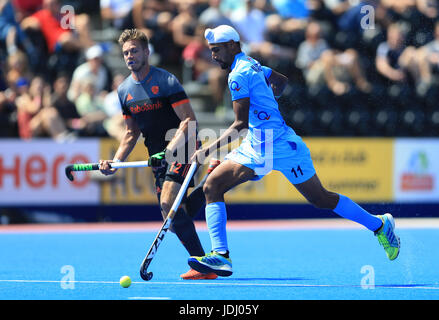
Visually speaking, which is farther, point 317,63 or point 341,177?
point 317,63

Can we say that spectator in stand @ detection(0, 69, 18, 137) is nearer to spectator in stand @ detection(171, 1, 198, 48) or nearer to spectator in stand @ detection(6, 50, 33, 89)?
spectator in stand @ detection(6, 50, 33, 89)

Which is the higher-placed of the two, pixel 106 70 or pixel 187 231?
pixel 106 70

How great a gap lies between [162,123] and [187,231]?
3.28 ft

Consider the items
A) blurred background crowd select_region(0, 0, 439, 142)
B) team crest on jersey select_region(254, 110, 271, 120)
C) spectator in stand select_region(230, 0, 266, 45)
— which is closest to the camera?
team crest on jersey select_region(254, 110, 271, 120)

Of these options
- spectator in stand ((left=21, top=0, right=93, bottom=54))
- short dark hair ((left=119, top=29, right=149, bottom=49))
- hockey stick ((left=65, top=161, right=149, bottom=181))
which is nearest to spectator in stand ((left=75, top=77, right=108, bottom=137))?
spectator in stand ((left=21, top=0, right=93, bottom=54))

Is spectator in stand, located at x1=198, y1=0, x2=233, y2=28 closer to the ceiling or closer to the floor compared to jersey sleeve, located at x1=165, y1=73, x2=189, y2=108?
closer to the ceiling

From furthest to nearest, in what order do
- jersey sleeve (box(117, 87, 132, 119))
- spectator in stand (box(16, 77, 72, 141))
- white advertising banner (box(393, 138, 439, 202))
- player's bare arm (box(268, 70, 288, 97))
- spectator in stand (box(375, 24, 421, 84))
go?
spectator in stand (box(375, 24, 421, 84)) → white advertising banner (box(393, 138, 439, 202)) → spectator in stand (box(16, 77, 72, 141)) → jersey sleeve (box(117, 87, 132, 119)) → player's bare arm (box(268, 70, 288, 97))

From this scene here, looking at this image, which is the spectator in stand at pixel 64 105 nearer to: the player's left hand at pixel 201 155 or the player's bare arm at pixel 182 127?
the player's bare arm at pixel 182 127

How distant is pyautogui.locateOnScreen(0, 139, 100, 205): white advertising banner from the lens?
41.0ft

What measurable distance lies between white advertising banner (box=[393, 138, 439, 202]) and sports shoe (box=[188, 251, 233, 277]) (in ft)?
24.2

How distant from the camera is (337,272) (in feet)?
25.0

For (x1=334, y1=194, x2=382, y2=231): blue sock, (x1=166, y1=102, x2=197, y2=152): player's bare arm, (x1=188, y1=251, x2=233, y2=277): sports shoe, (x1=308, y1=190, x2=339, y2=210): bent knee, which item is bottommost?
(x1=188, y1=251, x2=233, y2=277): sports shoe

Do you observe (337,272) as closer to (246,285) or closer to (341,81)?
(246,285)
